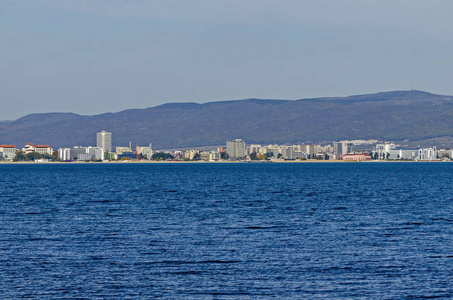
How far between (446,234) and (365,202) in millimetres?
27003

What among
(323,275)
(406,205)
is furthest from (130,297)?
(406,205)

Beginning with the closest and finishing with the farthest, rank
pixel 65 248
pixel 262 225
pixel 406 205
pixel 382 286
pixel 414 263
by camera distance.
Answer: pixel 382 286
pixel 414 263
pixel 65 248
pixel 262 225
pixel 406 205

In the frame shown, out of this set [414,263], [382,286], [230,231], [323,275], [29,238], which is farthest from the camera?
[230,231]

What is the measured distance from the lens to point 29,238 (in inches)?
1601

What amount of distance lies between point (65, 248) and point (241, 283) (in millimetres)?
11758

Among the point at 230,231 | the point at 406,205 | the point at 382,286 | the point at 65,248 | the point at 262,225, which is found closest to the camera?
the point at 382,286

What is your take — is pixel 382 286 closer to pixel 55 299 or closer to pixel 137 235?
pixel 55 299

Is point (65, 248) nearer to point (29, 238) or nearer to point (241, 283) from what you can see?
point (29, 238)

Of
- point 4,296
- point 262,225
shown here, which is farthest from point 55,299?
point 262,225

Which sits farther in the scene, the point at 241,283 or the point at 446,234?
the point at 446,234

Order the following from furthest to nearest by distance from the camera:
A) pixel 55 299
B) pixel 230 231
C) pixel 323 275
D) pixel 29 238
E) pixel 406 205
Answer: pixel 406 205
pixel 230 231
pixel 29 238
pixel 323 275
pixel 55 299

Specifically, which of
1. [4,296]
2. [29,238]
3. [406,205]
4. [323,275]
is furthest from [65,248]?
[406,205]

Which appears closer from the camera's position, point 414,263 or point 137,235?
point 414,263

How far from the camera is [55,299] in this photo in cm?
2594
